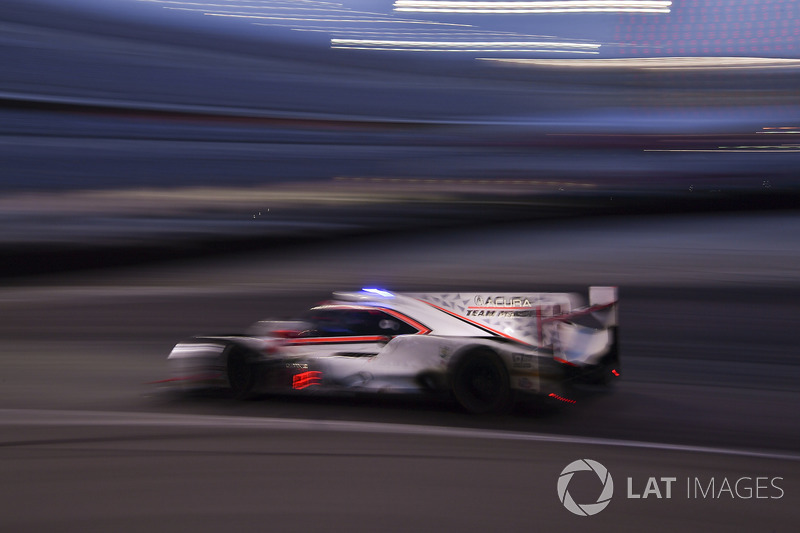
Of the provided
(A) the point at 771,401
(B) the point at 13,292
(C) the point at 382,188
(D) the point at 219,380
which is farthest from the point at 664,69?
(B) the point at 13,292

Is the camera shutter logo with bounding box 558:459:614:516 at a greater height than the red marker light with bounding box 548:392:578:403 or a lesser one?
lesser

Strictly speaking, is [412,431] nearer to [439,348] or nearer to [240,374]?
[439,348]

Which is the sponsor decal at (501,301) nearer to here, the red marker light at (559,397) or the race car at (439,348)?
the race car at (439,348)

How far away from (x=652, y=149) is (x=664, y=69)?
2.19 meters

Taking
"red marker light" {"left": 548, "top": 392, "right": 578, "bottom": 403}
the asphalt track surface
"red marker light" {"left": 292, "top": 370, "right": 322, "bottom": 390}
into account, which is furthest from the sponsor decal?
"red marker light" {"left": 292, "top": 370, "right": 322, "bottom": 390}

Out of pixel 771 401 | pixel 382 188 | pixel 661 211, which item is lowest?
pixel 771 401

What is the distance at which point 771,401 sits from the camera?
5719 mm

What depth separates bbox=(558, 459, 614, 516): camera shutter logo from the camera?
11.0 feet

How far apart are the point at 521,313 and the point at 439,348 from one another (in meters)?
0.66

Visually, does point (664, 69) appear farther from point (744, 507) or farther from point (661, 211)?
point (744, 507)

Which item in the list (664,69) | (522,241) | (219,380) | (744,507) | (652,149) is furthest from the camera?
(664,69)

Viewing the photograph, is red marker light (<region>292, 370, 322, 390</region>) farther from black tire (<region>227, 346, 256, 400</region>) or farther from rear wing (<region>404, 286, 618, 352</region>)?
rear wing (<region>404, 286, 618, 352</region>)

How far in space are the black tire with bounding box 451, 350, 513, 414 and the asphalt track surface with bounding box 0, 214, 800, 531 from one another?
12cm

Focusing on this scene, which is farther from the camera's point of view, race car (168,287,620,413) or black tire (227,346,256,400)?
black tire (227,346,256,400)
